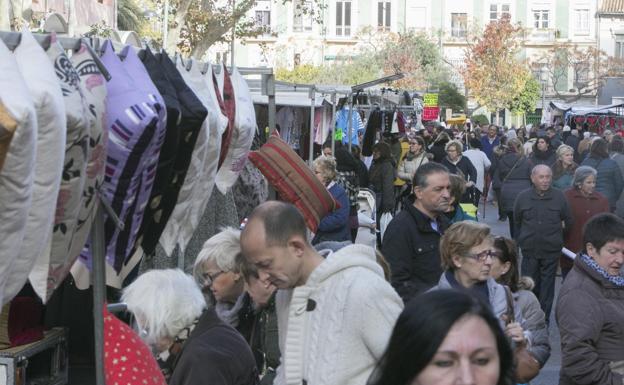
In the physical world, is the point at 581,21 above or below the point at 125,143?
above

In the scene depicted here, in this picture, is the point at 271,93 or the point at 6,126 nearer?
the point at 6,126

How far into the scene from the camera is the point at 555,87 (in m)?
84.2

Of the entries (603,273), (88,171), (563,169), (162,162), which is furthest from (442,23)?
(88,171)

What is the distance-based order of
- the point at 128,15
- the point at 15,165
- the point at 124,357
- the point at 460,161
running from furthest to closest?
the point at 128,15
the point at 460,161
the point at 124,357
the point at 15,165

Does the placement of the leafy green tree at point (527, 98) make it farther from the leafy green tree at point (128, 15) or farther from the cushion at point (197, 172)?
the cushion at point (197, 172)

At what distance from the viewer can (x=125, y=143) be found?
4.27 m

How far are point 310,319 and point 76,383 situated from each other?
191 centimetres

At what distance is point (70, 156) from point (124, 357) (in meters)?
0.80

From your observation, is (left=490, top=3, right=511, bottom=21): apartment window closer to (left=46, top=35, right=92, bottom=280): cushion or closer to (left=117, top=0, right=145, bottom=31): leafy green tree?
(left=117, top=0, right=145, bottom=31): leafy green tree

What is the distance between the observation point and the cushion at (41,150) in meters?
3.50

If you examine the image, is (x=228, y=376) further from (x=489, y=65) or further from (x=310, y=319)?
(x=489, y=65)

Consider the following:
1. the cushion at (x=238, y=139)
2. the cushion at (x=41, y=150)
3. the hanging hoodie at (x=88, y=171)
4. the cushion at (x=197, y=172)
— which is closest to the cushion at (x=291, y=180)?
the cushion at (x=238, y=139)

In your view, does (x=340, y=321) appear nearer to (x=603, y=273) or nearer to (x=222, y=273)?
(x=222, y=273)

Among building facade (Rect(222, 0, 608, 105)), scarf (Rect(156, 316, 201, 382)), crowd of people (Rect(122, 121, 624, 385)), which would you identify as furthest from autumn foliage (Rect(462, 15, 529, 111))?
scarf (Rect(156, 316, 201, 382))
